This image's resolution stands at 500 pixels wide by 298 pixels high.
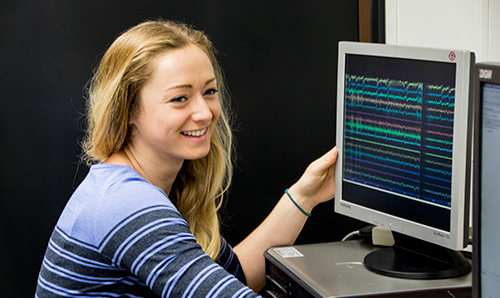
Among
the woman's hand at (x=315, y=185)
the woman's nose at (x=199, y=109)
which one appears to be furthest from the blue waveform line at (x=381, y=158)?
the woman's nose at (x=199, y=109)

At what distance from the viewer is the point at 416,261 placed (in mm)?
1162

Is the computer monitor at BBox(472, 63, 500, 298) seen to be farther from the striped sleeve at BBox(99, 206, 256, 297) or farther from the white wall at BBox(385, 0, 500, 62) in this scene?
the white wall at BBox(385, 0, 500, 62)

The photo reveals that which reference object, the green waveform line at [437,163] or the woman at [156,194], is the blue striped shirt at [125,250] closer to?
the woman at [156,194]

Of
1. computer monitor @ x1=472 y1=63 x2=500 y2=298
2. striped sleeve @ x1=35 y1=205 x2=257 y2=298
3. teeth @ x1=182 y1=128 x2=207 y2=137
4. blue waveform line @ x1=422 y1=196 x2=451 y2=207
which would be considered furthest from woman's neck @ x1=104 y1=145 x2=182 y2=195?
computer monitor @ x1=472 y1=63 x2=500 y2=298

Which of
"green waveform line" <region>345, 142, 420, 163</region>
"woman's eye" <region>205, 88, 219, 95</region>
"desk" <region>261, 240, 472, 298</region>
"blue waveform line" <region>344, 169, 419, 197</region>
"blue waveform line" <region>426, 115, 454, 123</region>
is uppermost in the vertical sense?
"woman's eye" <region>205, 88, 219, 95</region>

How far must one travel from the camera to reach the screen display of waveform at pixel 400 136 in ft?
3.46

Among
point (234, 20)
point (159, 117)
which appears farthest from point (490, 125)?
point (234, 20)

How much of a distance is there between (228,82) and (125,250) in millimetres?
982

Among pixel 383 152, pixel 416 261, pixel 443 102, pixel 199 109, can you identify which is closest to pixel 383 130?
pixel 383 152

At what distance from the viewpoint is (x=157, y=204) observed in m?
1.09

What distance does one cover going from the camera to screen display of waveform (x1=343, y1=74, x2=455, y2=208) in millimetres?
1056

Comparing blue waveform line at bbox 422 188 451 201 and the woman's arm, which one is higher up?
blue waveform line at bbox 422 188 451 201

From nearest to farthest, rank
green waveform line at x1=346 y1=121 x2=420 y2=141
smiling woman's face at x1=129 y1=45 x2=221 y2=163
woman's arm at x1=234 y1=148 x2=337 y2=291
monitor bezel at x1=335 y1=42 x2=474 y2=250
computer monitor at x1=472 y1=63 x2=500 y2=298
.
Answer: computer monitor at x1=472 y1=63 x2=500 y2=298 → monitor bezel at x1=335 y1=42 x2=474 y2=250 → green waveform line at x1=346 y1=121 x2=420 y2=141 → smiling woman's face at x1=129 y1=45 x2=221 y2=163 → woman's arm at x1=234 y1=148 x2=337 y2=291

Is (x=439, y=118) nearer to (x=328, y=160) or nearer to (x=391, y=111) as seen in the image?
(x=391, y=111)
